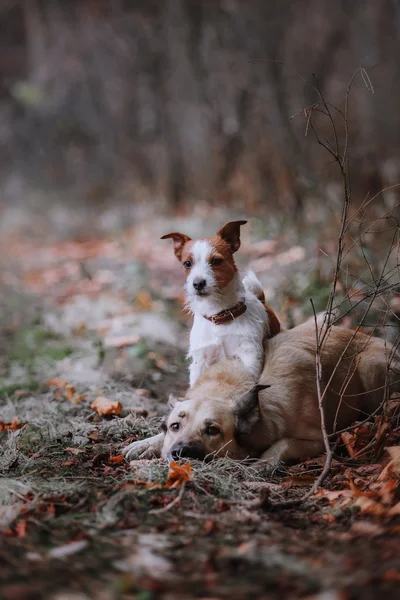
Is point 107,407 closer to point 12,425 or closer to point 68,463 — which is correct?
point 12,425

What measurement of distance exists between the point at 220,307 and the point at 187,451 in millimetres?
1404

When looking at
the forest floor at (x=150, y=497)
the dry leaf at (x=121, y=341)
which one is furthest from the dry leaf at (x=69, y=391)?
the dry leaf at (x=121, y=341)

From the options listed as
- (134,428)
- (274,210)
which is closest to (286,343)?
(134,428)

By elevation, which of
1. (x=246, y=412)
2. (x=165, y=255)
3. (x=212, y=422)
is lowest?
(x=212, y=422)

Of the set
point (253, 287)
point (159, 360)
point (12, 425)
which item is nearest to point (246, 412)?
point (253, 287)

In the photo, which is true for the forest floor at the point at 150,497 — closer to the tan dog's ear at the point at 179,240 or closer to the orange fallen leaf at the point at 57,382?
the orange fallen leaf at the point at 57,382

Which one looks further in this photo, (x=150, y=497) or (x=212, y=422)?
(x=212, y=422)

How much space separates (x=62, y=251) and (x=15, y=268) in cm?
119

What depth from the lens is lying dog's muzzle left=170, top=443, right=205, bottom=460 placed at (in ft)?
13.9

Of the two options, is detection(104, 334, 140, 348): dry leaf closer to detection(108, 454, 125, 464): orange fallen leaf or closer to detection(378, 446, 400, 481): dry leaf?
detection(108, 454, 125, 464): orange fallen leaf

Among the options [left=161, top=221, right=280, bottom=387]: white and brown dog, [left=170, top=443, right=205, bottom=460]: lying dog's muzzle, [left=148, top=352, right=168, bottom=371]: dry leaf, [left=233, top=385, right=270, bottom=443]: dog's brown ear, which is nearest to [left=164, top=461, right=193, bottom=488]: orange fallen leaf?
[left=170, top=443, right=205, bottom=460]: lying dog's muzzle

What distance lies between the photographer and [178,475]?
155 inches

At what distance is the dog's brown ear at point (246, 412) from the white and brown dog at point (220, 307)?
0.56 m

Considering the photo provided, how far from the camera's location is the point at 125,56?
18781 millimetres
